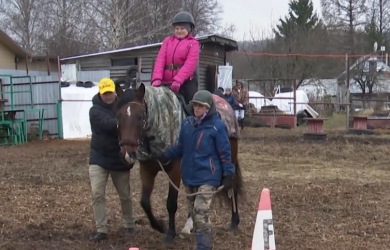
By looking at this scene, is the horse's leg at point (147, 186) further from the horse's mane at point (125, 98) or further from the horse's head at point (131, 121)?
the horse's mane at point (125, 98)

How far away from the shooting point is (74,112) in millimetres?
18969

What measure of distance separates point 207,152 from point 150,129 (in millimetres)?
766

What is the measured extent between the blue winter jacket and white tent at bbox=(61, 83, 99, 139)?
14469 millimetres

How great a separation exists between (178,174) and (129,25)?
28275mm

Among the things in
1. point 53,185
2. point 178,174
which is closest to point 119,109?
point 178,174

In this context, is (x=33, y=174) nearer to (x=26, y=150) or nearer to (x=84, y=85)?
(x=26, y=150)

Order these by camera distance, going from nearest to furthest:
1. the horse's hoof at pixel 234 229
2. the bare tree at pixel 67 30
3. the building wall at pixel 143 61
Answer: the horse's hoof at pixel 234 229, the building wall at pixel 143 61, the bare tree at pixel 67 30

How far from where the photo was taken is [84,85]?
1956cm

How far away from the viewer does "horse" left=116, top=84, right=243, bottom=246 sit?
4.93 meters

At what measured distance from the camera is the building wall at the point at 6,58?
26625mm

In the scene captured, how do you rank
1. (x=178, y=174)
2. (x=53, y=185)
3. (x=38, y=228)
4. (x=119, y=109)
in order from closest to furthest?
1. (x=119, y=109)
2. (x=178, y=174)
3. (x=38, y=228)
4. (x=53, y=185)

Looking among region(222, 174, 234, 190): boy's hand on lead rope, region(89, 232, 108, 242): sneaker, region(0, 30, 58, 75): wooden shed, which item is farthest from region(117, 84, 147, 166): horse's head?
region(0, 30, 58, 75): wooden shed

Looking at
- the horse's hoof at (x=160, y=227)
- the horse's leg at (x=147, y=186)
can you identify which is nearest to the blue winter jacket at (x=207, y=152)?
the horse's leg at (x=147, y=186)

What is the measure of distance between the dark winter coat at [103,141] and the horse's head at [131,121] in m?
0.44
